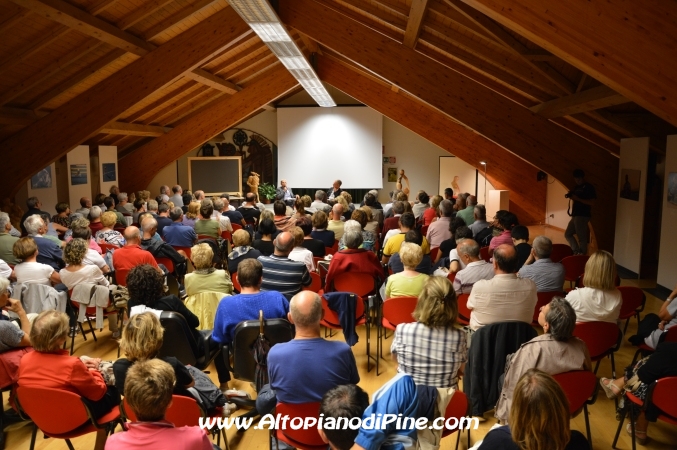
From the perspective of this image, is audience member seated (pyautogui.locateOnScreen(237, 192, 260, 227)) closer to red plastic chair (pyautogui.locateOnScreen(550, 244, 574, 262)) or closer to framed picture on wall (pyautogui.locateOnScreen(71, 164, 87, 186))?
framed picture on wall (pyautogui.locateOnScreen(71, 164, 87, 186))

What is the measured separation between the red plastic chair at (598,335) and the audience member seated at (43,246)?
503cm

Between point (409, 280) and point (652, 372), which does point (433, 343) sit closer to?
point (652, 372)

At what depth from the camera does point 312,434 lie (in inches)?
114

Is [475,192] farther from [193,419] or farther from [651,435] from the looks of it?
[193,419]

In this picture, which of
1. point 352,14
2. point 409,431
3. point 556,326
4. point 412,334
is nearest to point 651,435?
point 556,326

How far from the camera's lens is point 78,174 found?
11883 mm

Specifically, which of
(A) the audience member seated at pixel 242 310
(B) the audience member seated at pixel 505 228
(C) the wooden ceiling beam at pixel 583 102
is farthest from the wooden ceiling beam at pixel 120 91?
(A) the audience member seated at pixel 242 310

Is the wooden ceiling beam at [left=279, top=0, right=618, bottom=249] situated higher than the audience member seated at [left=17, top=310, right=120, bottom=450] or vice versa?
the wooden ceiling beam at [left=279, top=0, right=618, bottom=249]

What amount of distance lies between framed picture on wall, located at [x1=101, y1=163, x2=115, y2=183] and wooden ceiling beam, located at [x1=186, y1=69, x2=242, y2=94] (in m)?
2.96

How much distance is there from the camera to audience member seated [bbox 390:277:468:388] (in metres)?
3.16

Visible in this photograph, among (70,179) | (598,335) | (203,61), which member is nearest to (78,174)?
(70,179)

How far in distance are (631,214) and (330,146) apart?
377 inches

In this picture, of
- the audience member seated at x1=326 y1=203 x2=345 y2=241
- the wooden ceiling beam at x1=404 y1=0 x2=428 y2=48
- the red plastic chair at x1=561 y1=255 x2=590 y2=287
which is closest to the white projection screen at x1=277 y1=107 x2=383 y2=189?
the wooden ceiling beam at x1=404 y1=0 x2=428 y2=48

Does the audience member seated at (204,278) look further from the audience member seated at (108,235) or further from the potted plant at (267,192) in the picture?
the potted plant at (267,192)
